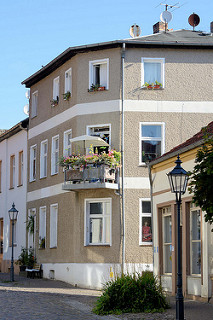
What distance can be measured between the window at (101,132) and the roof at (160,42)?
3233 mm

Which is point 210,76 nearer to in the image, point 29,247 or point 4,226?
point 29,247

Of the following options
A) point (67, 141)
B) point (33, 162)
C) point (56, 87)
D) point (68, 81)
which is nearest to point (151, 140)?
point (67, 141)

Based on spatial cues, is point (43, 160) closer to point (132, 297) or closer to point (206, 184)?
point (132, 297)

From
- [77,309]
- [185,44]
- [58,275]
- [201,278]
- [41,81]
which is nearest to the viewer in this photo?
[77,309]

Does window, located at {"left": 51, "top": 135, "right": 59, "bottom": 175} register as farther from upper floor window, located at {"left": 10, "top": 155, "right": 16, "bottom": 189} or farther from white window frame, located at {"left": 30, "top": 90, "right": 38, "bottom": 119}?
upper floor window, located at {"left": 10, "top": 155, "right": 16, "bottom": 189}

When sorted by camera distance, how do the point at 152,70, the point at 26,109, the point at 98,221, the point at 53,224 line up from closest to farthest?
the point at 98,221 < the point at 152,70 < the point at 53,224 < the point at 26,109

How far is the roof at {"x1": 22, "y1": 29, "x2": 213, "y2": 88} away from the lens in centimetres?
2642

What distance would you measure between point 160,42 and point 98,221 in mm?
7700

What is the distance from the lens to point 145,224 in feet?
85.6

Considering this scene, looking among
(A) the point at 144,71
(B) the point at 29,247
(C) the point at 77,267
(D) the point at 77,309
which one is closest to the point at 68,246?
(C) the point at 77,267

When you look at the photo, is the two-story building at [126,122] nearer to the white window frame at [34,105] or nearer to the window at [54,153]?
the window at [54,153]

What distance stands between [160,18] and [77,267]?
38.5ft

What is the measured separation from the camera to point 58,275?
28.3m

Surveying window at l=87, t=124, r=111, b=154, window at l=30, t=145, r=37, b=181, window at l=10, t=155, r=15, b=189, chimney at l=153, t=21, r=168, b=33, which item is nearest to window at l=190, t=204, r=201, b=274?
window at l=87, t=124, r=111, b=154
